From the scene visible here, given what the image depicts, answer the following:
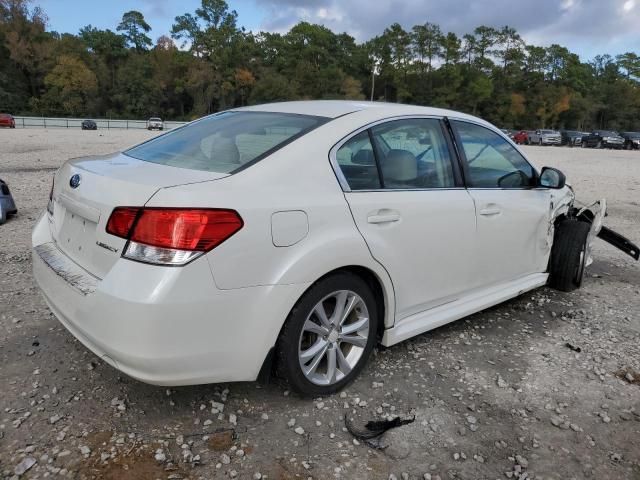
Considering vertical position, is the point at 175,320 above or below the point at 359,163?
below

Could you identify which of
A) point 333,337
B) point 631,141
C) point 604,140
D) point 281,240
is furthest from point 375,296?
point 631,141

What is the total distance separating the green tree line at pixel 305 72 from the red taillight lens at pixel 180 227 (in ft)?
291

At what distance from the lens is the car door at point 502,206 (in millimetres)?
3492

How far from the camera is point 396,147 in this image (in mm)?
3146

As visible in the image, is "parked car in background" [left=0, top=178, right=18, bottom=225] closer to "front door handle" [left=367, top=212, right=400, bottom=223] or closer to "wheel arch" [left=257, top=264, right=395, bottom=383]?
"wheel arch" [left=257, top=264, right=395, bottom=383]

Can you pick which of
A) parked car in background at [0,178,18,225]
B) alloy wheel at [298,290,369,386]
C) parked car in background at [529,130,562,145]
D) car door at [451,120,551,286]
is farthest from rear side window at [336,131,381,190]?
parked car in background at [529,130,562,145]

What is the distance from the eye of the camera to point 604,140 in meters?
42.4

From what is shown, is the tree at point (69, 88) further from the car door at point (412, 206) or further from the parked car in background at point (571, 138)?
the car door at point (412, 206)

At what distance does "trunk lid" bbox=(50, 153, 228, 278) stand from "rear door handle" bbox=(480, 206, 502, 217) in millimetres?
1856

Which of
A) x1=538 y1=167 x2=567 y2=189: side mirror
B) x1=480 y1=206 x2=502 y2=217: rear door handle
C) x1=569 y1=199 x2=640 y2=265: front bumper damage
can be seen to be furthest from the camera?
x1=569 y1=199 x2=640 y2=265: front bumper damage

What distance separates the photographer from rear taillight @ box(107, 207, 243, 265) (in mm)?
2186

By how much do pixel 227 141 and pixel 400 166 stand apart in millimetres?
1035

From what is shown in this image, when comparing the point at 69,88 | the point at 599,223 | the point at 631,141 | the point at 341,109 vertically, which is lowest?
the point at 599,223

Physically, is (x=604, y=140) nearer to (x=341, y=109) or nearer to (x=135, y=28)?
(x=341, y=109)
